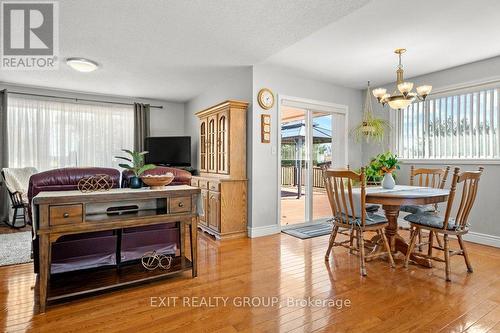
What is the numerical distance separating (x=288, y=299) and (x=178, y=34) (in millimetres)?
2829

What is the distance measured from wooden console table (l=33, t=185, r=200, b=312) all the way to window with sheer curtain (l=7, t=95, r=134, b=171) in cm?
366

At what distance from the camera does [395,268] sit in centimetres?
274

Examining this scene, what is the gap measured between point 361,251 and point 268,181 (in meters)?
1.77

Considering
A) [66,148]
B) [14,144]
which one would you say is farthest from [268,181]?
[14,144]

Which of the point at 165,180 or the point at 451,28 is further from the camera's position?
the point at 451,28

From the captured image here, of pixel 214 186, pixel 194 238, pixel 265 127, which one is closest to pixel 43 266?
pixel 194 238

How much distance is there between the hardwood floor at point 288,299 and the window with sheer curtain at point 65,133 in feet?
9.99

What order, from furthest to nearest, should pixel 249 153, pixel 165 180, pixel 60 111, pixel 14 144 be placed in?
pixel 60 111
pixel 14 144
pixel 249 153
pixel 165 180

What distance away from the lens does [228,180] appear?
12.6ft

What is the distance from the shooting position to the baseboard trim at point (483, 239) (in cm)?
352

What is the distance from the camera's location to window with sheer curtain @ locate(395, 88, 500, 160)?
143 inches

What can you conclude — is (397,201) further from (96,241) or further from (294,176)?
(294,176)

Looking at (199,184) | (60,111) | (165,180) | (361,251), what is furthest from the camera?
(60,111)

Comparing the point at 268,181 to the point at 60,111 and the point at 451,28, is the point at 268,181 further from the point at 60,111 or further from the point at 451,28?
the point at 60,111
